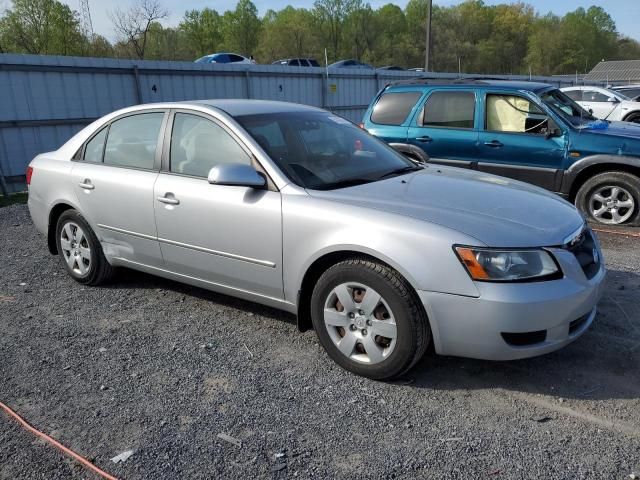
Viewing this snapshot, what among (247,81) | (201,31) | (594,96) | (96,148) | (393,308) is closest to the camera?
(393,308)

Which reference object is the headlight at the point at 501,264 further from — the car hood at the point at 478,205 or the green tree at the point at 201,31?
the green tree at the point at 201,31

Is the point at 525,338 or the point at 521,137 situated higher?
the point at 521,137

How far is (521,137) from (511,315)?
4.73 m

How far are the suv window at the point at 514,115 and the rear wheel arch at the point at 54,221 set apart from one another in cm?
509

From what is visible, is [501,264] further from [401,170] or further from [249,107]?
[249,107]

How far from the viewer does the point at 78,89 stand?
11461 millimetres

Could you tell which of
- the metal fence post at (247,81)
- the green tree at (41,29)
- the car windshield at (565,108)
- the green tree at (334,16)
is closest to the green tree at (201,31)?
the green tree at (334,16)

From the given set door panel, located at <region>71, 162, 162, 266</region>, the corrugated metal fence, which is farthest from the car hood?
the corrugated metal fence

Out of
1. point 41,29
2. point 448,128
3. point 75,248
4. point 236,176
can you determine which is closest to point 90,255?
point 75,248

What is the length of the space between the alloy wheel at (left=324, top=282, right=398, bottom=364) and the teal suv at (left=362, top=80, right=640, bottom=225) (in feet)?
14.8

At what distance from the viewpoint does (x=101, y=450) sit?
274cm

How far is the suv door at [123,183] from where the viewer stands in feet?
14.0

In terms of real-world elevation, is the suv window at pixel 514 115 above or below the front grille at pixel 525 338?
above

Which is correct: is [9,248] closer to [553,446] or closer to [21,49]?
[553,446]
